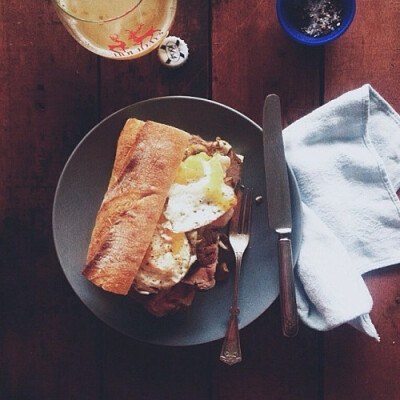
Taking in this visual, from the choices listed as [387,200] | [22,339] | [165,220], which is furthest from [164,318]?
[387,200]

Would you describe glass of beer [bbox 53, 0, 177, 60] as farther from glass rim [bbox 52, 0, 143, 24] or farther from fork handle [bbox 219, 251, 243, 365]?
fork handle [bbox 219, 251, 243, 365]

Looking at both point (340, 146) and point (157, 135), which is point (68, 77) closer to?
point (157, 135)

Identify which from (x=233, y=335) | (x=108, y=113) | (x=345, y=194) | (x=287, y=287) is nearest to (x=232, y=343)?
(x=233, y=335)

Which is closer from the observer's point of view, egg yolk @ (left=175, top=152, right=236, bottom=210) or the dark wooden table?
egg yolk @ (left=175, top=152, right=236, bottom=210)

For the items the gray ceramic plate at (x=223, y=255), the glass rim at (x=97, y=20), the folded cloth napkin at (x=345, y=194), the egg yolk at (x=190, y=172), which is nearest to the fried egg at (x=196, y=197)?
the egg yolk at (x=190, y=172)

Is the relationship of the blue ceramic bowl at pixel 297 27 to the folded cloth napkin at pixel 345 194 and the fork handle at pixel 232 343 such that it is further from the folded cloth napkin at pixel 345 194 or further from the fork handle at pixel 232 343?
the fork handle at pixel 232 343

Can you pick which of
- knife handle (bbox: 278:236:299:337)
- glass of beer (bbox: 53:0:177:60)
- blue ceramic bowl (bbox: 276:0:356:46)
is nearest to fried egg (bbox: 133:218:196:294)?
knife handle (bbox: 278:236:299:337)

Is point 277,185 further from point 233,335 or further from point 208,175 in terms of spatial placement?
point 233,335
